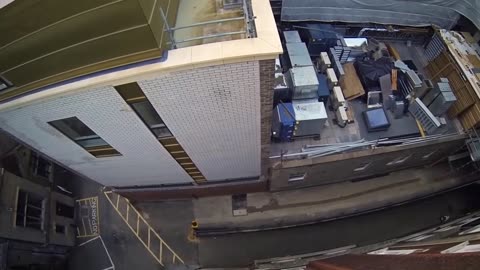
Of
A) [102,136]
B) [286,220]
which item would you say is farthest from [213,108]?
[286,220]

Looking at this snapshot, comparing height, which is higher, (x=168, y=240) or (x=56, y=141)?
(x=56, y=141)

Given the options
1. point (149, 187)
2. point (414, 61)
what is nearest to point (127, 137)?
point (149, 187)

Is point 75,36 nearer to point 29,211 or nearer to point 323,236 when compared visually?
point 29,211

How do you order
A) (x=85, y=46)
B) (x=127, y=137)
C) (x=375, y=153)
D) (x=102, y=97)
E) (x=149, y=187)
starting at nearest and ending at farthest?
(x=85, y=46)
(x=102, y=97)
(x=127, y=137)
(x=375, y=153)
(x=149, y=187)

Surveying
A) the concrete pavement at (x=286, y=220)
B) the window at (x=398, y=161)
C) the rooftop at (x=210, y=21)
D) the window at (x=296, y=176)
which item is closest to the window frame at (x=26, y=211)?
the concrete pavement at (x=286, y=220)

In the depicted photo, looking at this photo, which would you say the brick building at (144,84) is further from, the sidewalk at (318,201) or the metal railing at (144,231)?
the metal railing at (144,231)

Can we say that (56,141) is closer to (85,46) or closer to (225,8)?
(85,46)

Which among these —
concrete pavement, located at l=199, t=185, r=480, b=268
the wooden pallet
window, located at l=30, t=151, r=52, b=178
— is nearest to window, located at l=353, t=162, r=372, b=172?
concrete pavement, located at l=199, t=185, r=480, b=268
